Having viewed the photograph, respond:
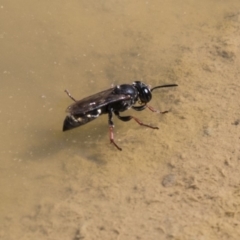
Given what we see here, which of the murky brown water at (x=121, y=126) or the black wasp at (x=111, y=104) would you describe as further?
the black wasp at (x=111, y=104)

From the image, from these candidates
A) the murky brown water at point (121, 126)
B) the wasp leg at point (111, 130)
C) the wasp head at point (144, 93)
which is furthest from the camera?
the wasp head at point (144, 93)

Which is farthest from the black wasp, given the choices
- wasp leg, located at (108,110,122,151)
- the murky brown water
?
the murky brown water

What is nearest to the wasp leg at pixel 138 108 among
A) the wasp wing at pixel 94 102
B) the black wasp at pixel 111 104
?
the black wasp at pixel 111 104

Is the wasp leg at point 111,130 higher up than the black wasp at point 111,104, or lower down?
lower down

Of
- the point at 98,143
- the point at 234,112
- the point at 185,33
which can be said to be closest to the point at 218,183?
the point at 234,112

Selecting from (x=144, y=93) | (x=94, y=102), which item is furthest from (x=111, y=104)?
(x=144, y=93)

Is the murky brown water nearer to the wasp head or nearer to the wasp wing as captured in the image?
the wasp head

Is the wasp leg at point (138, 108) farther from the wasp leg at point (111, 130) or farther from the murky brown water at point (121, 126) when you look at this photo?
the wasp leg at point (111, 130)

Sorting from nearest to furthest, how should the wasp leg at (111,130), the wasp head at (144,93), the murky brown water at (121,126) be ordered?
the murky brown water at (121,126) → the wasp leg at (111,130) → the wasp head at (144,93)
